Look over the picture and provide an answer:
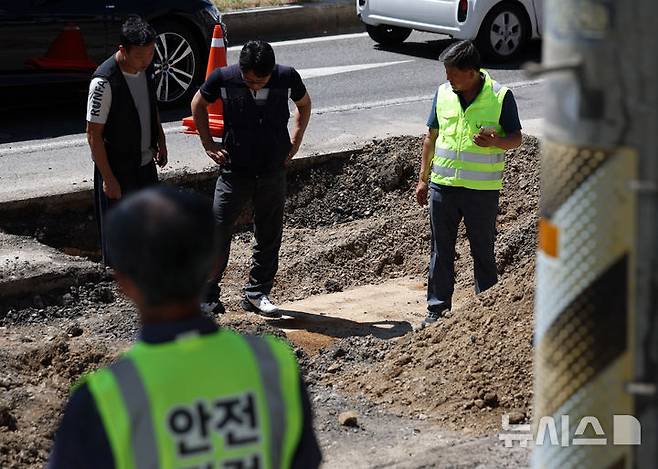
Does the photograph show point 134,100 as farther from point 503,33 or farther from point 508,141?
point 503,33

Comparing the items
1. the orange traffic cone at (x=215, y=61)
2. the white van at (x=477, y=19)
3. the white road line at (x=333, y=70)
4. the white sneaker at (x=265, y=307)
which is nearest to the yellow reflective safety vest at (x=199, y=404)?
the white sneaker at (x=265, y=307)

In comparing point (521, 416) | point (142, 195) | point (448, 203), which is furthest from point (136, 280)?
point (448, 203)

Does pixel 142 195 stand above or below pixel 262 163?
above

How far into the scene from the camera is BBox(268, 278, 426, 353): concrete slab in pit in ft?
26.1

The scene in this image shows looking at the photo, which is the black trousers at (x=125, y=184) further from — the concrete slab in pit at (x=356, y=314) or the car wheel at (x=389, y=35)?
the car wheel at (x=389, y=35)

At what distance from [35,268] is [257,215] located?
4.85 ft

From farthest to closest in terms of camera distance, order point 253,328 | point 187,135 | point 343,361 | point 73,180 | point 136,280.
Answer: point 187,135, point 73,180, point 253,328, point 343,361, point 136,280

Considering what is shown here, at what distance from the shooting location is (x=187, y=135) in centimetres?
1069

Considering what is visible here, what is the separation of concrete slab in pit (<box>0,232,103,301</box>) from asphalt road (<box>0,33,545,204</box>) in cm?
60

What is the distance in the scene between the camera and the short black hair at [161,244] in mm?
2424

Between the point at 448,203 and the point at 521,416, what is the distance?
201cm

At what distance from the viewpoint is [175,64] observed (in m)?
11.8

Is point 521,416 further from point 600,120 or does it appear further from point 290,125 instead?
point 290,125

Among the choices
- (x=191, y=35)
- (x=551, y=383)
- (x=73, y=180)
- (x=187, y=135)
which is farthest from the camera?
(x=191, y=35)
